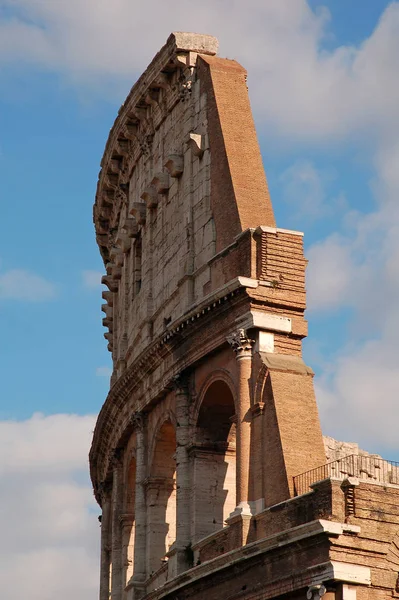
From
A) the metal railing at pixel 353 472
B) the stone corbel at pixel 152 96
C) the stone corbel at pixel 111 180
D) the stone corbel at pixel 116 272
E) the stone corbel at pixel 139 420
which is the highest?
the stone corbel at pixel 111 180

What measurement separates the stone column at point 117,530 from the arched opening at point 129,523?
11.3 inches

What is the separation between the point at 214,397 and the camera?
35.7 meters

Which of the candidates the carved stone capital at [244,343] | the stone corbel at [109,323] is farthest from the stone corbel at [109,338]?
the carved stone capital at [244,343]

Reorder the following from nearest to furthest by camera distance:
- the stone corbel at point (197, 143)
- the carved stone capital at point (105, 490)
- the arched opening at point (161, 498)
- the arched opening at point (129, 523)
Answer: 1. the stone corbel at point (197, 143)
2. the arched opening at point (161, 498)
3. the arched opening at point (129, 523)
4. the carved stone capital at point (105, 490)

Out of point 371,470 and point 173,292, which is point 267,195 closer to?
point 173,292

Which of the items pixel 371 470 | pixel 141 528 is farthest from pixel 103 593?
pixel 371 470

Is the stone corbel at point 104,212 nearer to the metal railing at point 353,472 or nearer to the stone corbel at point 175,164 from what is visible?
the stone corbel at point 175,164

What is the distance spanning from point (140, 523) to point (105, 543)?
730 cm

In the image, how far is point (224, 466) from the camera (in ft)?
117

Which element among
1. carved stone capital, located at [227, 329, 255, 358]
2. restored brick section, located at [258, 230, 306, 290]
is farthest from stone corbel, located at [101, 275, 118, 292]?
carved stone capital, located at [227, 329, 255, 358]

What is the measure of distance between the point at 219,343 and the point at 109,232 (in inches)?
617

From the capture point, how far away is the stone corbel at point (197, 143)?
1495 inches

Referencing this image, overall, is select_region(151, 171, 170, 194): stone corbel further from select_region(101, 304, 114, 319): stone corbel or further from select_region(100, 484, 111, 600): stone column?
select_region(100, 484, 111, 600): stone column

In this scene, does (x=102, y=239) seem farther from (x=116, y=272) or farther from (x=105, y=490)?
(x=105, y=490)
